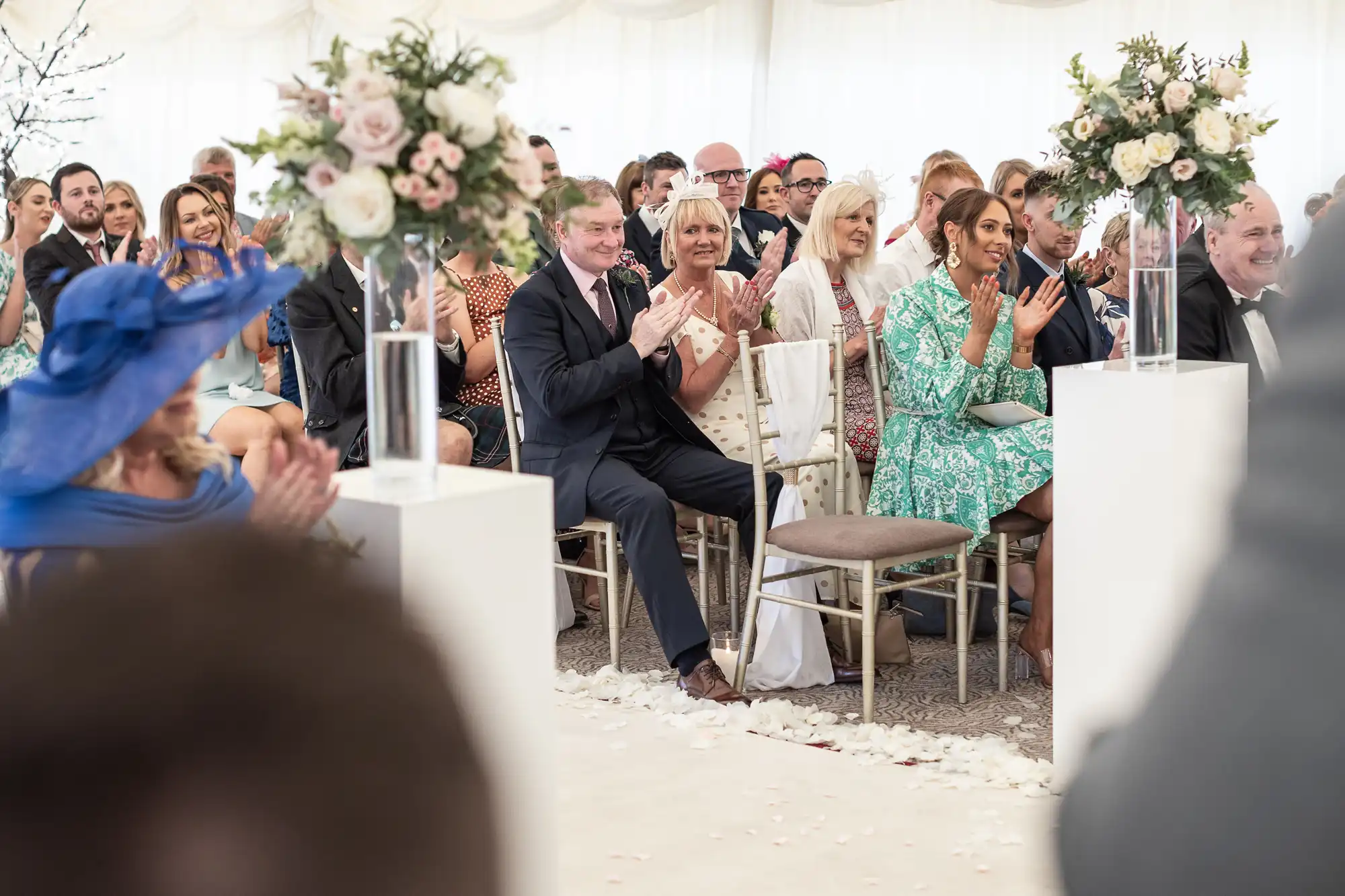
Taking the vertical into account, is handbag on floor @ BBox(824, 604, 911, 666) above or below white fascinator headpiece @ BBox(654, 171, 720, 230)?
below

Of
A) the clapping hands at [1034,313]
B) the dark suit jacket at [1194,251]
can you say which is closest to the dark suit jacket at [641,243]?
the clapping hands at [1034,313]

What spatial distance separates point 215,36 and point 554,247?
6083 mm

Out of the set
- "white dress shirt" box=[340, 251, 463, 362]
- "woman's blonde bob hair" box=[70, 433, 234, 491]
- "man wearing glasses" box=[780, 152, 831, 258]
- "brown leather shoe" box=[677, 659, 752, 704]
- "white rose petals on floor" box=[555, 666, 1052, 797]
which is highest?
"man wearing glasses" box=[780, 152, 831, 258]

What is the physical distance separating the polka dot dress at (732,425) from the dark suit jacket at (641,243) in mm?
1265

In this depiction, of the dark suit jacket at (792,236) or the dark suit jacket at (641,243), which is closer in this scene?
the dark suit jacket at (641,243)

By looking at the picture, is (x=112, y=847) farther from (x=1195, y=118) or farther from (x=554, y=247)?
(x=554, y=247)

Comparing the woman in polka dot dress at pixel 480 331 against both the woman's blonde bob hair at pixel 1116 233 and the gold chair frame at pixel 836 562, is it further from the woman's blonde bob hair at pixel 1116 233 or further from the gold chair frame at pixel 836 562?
the woman's blonde bob hair at pixel 1116 233

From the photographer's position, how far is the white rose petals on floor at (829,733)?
3375 millimetres

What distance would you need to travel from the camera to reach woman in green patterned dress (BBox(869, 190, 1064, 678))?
4094 millimetres

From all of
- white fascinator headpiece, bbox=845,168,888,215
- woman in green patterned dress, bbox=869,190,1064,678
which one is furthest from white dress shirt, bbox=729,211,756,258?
woman in green patterned dress, bbox=869,190,1064,678

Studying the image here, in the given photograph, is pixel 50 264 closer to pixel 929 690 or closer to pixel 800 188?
pixel 800 188

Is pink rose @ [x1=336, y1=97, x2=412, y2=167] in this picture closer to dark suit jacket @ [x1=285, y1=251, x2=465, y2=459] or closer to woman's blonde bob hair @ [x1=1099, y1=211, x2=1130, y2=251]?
dark suit jacket @ [x1=285, y1=251, x2=465, y2=459]

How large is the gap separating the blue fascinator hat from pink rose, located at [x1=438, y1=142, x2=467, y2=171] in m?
0.38

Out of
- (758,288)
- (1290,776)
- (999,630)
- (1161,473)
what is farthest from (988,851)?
(1290,776)
